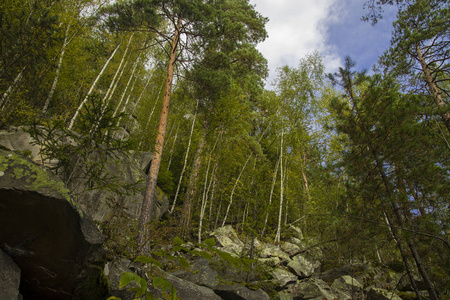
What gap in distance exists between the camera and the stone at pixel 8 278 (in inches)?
76.0

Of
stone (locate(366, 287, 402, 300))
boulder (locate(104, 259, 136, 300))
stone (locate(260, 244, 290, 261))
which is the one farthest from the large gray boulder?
boulder (locate(104, 259, 136, 300))

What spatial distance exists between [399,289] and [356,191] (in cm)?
513

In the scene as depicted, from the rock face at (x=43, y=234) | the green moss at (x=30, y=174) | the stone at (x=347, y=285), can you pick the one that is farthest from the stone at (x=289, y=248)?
the green moss at (x=30, y=174)

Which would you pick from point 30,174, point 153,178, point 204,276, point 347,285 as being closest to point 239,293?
point 204,276

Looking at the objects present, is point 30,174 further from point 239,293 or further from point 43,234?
point 239,293

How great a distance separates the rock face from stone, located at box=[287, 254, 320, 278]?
7089mm

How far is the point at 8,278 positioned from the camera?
2018mm

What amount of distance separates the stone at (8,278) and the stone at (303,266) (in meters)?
7.60

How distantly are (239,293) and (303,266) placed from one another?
198 inches

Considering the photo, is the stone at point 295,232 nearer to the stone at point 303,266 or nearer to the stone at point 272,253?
the stone at point 303,266

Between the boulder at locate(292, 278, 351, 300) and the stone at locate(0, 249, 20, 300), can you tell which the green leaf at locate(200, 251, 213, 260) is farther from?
the boulder at locate(292, 278, 351, 300)

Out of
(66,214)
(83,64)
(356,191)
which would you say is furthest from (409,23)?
(83,64)

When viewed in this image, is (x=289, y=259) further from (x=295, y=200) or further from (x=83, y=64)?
(x=83, y=64)

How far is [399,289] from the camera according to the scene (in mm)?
7402
